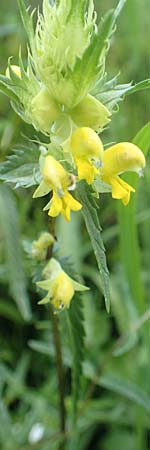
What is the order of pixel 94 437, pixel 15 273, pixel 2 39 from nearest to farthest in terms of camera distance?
pixel 15 273, pixel 94 437, pixel 2 39

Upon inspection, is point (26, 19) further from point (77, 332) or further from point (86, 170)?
point (77, 332)

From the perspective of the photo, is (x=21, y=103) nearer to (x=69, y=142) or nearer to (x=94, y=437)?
(x=69, y=142)

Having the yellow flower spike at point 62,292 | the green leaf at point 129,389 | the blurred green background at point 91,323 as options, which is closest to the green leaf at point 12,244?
the blurred green background at point 91,323

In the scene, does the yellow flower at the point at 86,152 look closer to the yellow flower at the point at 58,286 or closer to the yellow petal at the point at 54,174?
the yellow petal at the point at 54,174

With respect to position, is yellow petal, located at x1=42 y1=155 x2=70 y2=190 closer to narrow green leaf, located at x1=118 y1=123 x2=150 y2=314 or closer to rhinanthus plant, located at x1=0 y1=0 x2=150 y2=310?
rhinanthus plant, located at x1=0 y1=0 x2=150 y2=310

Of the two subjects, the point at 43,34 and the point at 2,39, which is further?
the point at 2,39

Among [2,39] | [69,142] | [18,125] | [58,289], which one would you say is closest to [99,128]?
[69,142]

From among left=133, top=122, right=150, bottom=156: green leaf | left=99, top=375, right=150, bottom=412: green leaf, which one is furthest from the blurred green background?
left=133, top=122, right=150, bottom=156: green leaf
